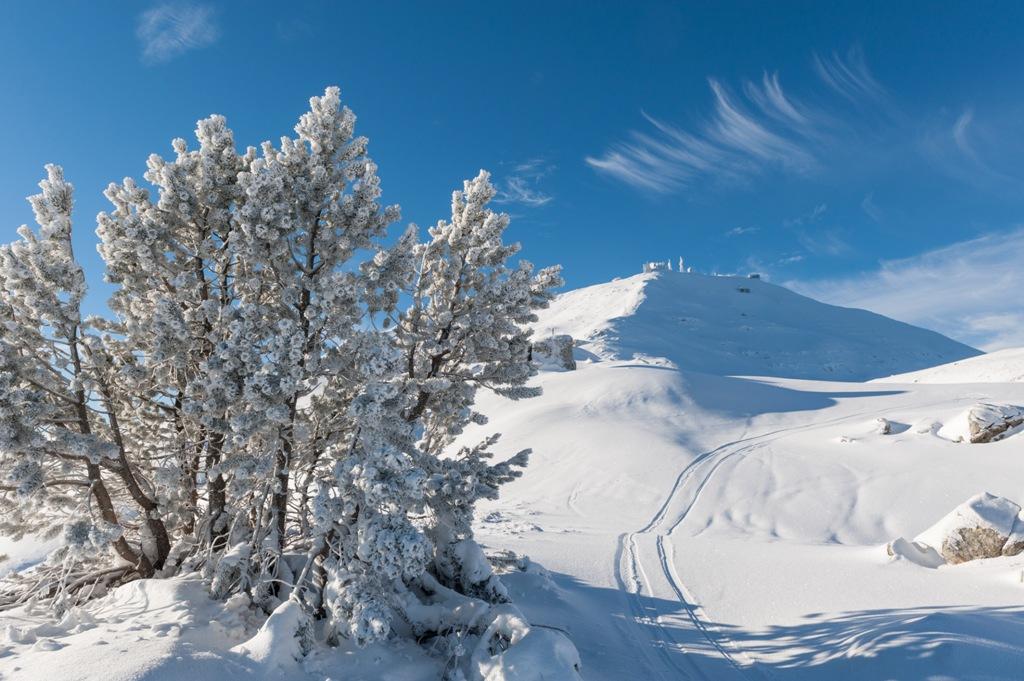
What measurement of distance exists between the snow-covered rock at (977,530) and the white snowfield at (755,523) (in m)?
0.32

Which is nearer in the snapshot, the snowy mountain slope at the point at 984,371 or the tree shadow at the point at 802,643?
the tree shadow at the point at 802,643

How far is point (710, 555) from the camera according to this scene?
13086 millimetres

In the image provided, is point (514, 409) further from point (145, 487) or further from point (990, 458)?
point (145, 487)

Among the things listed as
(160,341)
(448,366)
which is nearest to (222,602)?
(160,341)

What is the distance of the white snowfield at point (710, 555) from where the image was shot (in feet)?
18.6

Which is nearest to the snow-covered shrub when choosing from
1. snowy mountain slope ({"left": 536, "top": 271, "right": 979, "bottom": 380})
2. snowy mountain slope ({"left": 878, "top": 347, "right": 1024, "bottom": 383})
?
snowy mountain slope ({"left": 536, "top": 271, "right": 979, "bottom": 380})

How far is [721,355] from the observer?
2502 inches

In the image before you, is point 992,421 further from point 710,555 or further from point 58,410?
point 58,410

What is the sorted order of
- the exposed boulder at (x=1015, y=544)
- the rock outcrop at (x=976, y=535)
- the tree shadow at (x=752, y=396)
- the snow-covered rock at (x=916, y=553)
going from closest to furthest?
the exposed boulder at (x=1015, y=544) → the rock outcrop at (x=976, y=535) → the snow-covered rock at (x=916, y=553) → the tree shadow at (x=752, y=396)

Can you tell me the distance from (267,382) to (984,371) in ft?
194

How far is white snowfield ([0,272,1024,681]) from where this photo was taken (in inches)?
224

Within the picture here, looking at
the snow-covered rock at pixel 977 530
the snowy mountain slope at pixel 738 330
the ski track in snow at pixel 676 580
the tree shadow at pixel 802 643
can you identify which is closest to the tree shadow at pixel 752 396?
the ski track in snow at pixel 676 580

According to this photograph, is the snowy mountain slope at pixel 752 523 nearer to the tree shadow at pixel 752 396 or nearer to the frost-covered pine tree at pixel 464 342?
the tree shadow at pixel 752 396

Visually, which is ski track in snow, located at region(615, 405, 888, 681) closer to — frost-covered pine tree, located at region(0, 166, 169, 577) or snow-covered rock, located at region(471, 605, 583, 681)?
snow-covered rock, located at region(471, 605, 583, 681)
